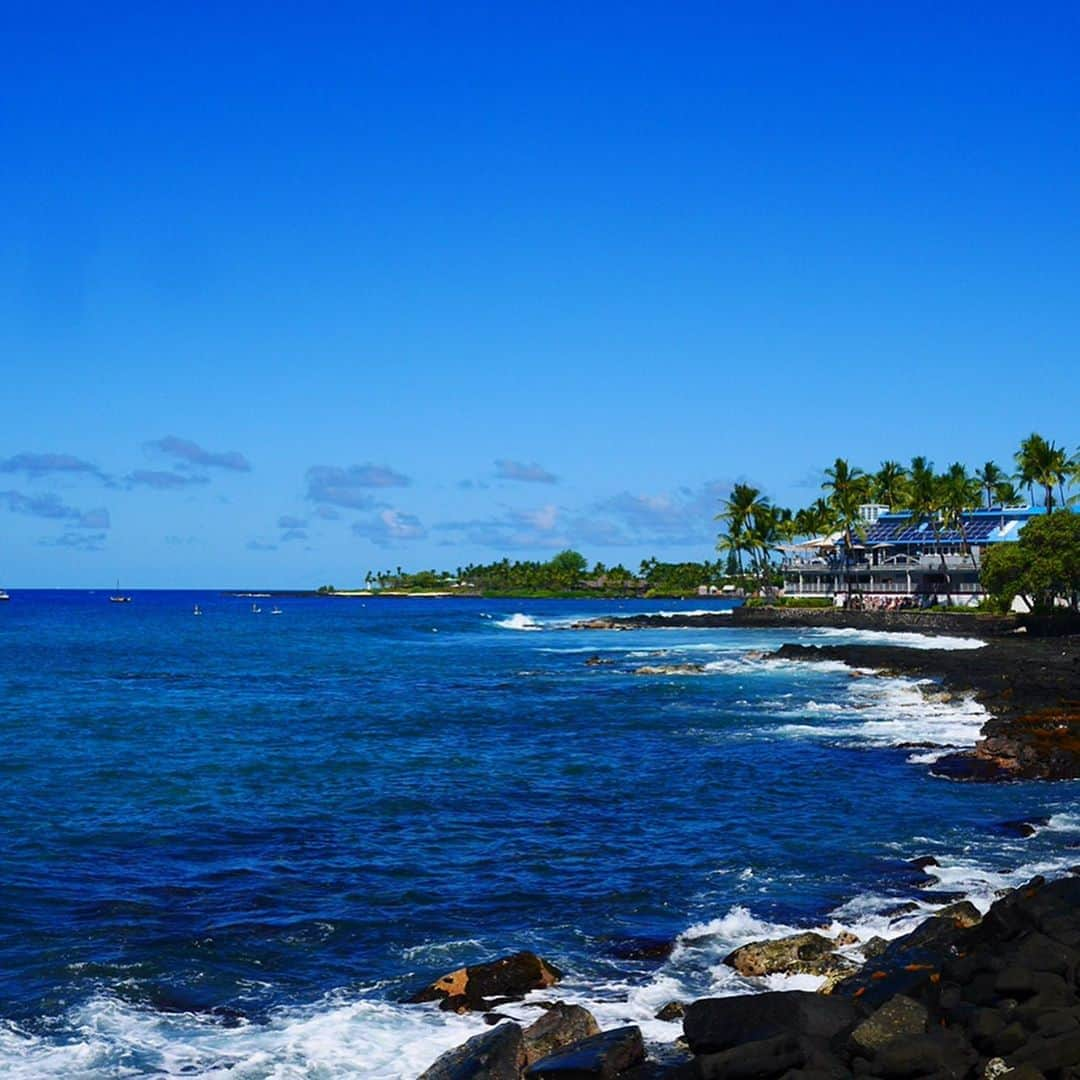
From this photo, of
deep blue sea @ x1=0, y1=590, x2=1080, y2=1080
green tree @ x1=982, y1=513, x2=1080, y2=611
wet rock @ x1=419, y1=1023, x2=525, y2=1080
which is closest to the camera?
wet rock @ x1=419, y1=1023, x2=525, y2=1080

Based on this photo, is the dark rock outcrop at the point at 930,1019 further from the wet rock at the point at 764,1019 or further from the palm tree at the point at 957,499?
the palm tree at the point at 957,499

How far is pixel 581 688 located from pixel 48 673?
31.8 meters

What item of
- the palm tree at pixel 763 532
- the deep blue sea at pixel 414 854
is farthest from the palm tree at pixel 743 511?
the deep blue sea at pixel 414 854

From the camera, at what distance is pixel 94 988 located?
46.9 ft

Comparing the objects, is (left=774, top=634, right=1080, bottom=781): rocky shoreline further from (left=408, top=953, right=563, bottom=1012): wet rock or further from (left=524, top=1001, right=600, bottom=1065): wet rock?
(left=524, top=1001, right=600, bottom=1065): wet rock

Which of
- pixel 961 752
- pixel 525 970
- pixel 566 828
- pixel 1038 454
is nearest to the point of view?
pixel 525 970

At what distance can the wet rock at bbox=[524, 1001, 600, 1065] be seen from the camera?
11677 millimetres

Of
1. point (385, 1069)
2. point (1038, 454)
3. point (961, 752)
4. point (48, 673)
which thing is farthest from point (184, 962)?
point (1038, 454)

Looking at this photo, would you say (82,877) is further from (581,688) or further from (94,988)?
(581,688)

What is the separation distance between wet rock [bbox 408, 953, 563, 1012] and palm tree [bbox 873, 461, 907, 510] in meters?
112

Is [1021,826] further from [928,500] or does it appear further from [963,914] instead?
[928,500]

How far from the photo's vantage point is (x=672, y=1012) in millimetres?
12828

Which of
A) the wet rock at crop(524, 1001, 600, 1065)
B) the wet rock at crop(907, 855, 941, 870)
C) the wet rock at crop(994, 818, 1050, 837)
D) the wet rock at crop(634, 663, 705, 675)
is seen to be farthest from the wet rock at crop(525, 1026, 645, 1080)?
the wet rock at crop(634, 663, 705, 675)

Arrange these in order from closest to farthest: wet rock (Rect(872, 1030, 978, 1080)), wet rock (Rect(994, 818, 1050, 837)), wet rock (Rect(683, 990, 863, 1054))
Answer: wet rock (Rect(872, 1030, 978, 1080)) → wet rock (Rect(683, 990, 863, 1054)) → wet rock (Rect(994, 818, 1050, 837))
